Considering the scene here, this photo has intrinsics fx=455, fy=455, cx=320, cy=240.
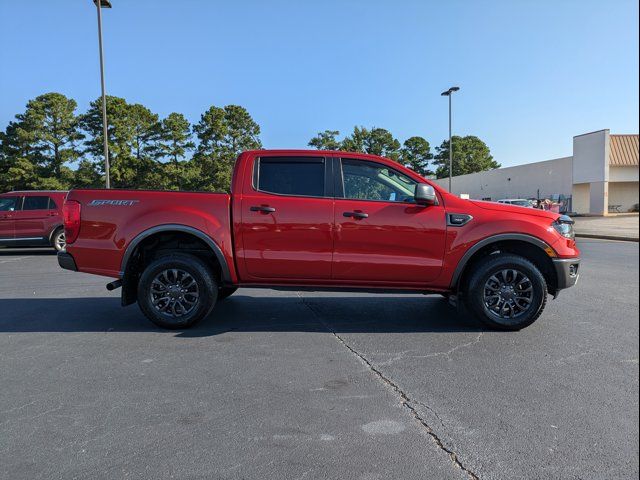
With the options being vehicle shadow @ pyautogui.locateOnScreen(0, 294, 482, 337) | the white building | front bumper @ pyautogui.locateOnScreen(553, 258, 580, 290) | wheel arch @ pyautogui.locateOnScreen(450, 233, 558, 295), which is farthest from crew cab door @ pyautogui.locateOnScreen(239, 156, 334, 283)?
the white building

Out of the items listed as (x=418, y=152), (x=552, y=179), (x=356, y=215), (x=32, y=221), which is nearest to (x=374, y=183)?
(x=356, y=215)

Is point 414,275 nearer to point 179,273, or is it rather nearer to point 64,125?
point 179,273

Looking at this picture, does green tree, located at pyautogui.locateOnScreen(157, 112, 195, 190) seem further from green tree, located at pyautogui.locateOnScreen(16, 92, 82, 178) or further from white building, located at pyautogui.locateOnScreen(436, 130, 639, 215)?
white building, located at pyautogui.locateOnScreen(436, 130, 639, 215)

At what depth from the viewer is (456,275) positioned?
204 inches

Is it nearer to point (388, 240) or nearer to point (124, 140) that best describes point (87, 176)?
point (124, 140)

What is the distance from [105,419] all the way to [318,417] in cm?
148

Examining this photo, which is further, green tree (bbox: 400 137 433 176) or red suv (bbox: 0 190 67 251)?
green tree (bbox: 400 137 433 176)

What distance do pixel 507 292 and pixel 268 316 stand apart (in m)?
2.97

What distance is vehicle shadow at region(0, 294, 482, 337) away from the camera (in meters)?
5.43

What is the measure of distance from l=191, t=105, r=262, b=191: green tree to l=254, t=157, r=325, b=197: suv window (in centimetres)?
3581

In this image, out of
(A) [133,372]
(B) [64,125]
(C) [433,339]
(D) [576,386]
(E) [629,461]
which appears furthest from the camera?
(B) [64,125]

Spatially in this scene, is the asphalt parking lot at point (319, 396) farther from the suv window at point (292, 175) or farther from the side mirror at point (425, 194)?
the suv window at point (292, 175)

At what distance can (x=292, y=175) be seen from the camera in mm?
5438

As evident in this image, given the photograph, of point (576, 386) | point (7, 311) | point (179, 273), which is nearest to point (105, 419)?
point (179, 273)
